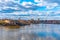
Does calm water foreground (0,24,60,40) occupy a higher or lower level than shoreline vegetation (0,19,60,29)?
lower

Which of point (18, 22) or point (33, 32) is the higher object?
point (18, 22)

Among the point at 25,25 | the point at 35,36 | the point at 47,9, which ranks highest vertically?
the point at 47,9

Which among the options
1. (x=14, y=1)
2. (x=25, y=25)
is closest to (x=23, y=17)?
(x=25, y=25)

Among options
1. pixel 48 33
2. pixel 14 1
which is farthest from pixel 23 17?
pixel 48 33

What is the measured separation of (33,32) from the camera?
13.5ft

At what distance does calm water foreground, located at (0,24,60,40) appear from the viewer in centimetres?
395

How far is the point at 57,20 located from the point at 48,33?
417mm

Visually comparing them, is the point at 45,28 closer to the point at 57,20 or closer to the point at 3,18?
the point at 57,20

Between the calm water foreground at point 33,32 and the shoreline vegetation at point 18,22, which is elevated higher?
the shoreline vegetation at point 18,22

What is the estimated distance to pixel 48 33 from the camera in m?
4.12

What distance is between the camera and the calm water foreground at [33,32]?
395 centimetres

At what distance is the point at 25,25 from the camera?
3.97m

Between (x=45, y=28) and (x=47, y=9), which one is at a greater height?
(x=47, y=9)

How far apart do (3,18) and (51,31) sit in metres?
1.28
